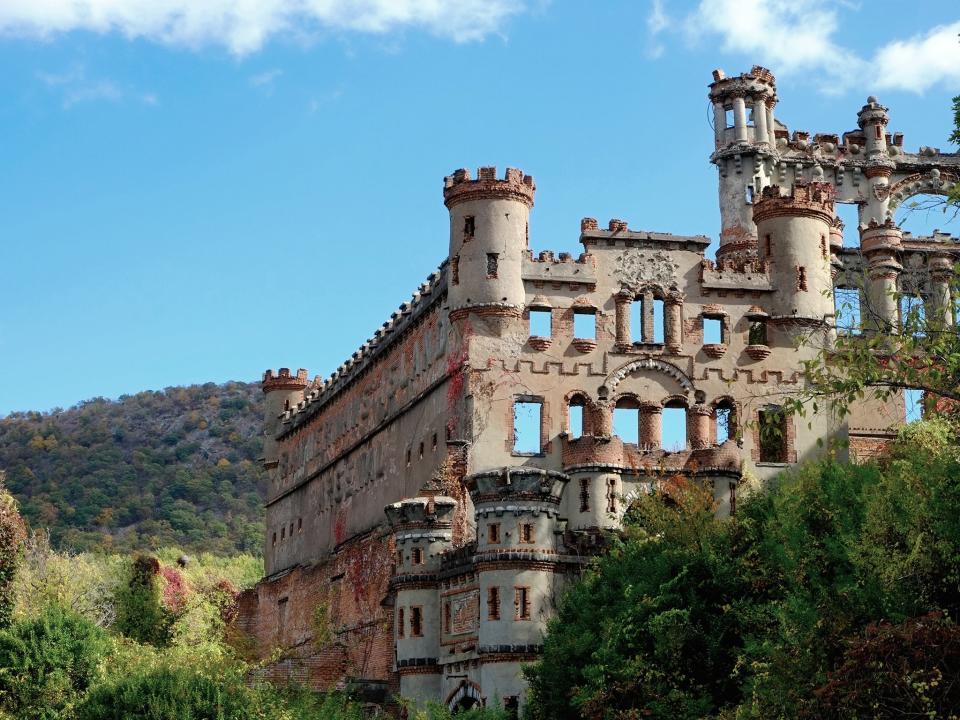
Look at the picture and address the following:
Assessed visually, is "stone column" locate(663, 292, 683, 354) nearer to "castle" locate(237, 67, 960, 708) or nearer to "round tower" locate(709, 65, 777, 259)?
"castle" locate(237, 67, 960, 708)

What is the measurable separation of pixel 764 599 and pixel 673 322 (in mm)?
16539

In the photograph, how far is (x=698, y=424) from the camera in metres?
54.0

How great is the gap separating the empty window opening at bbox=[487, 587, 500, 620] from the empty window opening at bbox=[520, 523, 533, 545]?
1412 mm

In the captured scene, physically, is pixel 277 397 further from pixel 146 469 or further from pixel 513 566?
pixel 146 469

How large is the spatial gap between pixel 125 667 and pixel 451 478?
11.1 meters

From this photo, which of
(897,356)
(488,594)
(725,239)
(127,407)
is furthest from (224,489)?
(897,356)

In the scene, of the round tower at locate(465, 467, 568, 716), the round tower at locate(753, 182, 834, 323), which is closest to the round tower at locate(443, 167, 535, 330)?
the round tower at locate(753, 182, 834, 323)

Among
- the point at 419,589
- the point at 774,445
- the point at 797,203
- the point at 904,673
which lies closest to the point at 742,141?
the point at 797,203

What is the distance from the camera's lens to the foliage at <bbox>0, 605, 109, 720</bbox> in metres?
47.0

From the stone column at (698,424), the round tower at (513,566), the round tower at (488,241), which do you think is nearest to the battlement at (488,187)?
the round tower at (488,241)

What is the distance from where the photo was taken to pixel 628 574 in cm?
4303

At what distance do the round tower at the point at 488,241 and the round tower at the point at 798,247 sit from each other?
26.9ft

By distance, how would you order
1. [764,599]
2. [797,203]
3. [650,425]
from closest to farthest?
1. [764,599]
2. [650,425]
3. [797,203]

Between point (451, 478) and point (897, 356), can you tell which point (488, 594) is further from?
point (897, 356)
